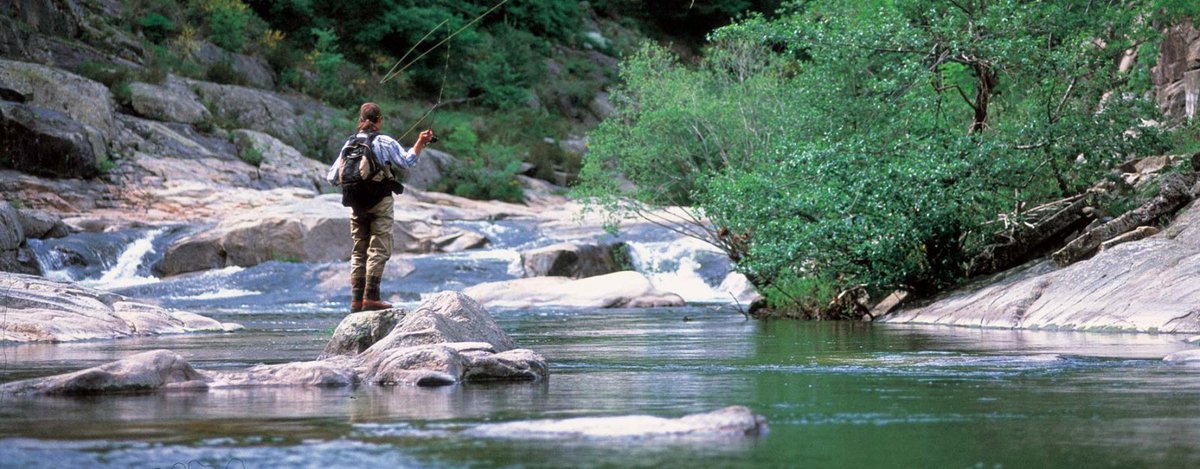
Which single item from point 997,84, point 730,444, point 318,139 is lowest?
point 730,444

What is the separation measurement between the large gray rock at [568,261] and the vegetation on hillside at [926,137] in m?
8.73

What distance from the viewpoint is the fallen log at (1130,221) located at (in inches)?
605

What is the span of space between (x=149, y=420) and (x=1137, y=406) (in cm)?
423

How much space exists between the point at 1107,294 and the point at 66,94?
27174mm

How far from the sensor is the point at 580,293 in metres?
23.6

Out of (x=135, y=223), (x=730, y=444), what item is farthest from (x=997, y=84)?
(x=135, y=223)

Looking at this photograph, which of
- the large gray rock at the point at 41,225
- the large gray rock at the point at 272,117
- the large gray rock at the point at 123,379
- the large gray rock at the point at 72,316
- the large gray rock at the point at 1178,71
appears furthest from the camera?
the large gray rock at the point at 272,117

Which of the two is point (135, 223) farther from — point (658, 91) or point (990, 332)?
point (990, 332)

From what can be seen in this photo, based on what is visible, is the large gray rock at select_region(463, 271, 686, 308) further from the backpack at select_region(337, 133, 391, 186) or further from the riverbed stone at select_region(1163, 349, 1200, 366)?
the riverbed stone at select_region(1163, 349, 1200, 366)

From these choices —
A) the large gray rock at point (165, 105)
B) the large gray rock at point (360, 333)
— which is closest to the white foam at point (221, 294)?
the large gray rock at point (165, 105)

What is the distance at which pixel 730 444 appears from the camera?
16.7 ft

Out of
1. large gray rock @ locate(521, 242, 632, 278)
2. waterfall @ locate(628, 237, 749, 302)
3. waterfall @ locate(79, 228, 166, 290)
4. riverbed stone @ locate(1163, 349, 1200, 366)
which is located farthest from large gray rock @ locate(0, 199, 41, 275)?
riverbed stone @ locate(1163, 349, 1200, 366)

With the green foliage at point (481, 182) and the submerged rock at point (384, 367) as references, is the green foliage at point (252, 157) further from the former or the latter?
the submerged rock at point (384, 367)

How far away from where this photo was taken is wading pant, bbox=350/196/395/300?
10969 millimetres
